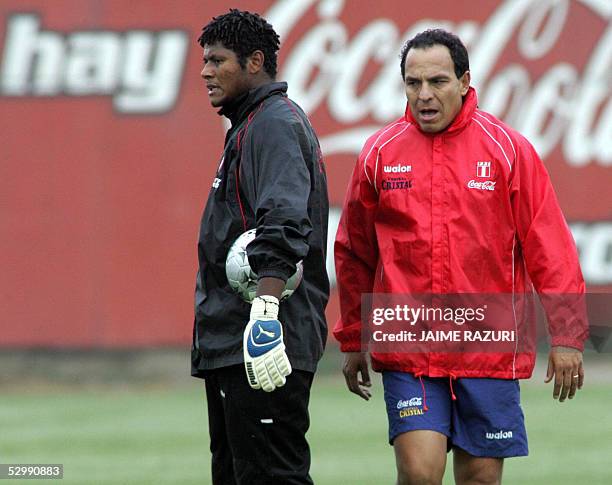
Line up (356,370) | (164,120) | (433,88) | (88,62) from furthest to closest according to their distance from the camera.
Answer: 1. (164,120)
2. (88,62)
3. (356,370)
4. (433,88)

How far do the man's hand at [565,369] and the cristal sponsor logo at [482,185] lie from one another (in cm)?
73

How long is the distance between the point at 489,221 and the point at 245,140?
1103 millimetres

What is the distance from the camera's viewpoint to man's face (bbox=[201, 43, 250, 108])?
554 centimetres

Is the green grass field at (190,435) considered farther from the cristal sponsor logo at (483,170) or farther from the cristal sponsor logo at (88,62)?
the cristal sponsor logo at (483,170)

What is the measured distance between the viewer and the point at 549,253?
18.4 feet

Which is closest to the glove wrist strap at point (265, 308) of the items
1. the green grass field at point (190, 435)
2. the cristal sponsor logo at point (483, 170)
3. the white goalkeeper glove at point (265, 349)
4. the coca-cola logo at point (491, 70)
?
the white goalkeeper glove at point (265, 349)

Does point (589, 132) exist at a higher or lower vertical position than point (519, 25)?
lower

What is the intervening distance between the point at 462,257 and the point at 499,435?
0.76 m

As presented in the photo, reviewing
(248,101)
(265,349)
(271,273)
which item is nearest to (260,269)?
(271,273)

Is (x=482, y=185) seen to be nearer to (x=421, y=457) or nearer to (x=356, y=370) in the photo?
(x=356, y=370)

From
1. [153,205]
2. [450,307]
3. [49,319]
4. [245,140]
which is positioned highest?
[153,205]

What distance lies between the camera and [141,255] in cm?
1550

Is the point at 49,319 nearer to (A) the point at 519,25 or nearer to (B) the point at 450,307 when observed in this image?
(A) the point at 519,25

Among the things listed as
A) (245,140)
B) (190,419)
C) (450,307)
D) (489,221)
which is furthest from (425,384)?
(190,419)
